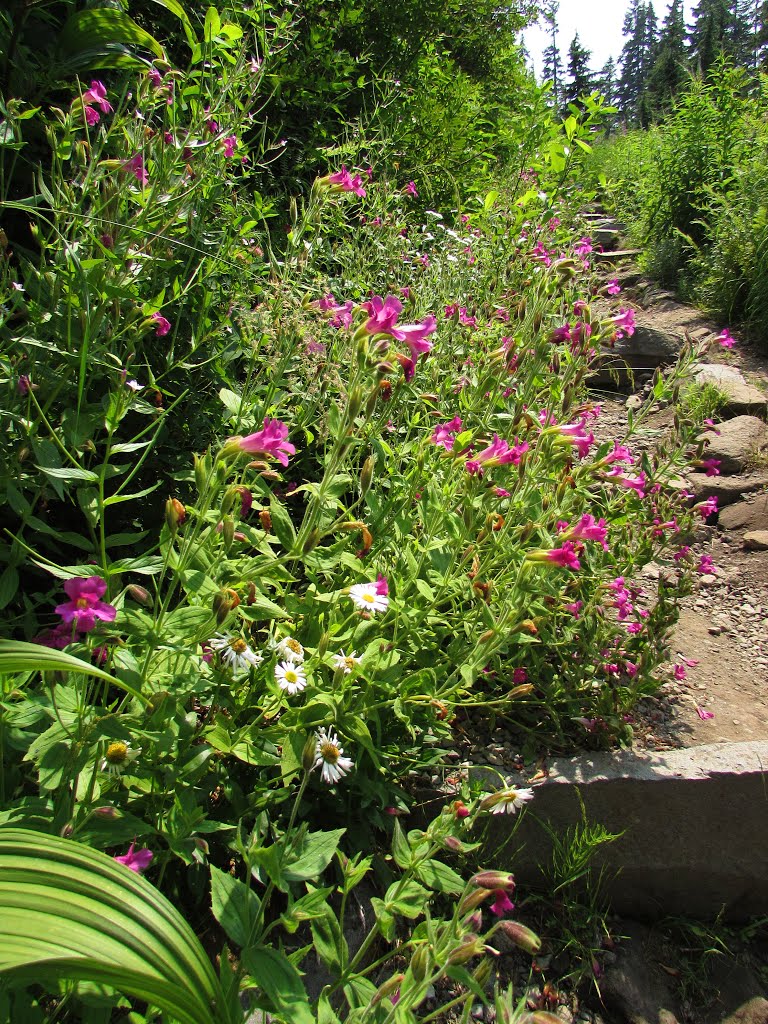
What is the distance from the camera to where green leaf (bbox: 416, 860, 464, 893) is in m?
1.45

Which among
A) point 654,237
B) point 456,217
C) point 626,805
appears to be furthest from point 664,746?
point 654,237

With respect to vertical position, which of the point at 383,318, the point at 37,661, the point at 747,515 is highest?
Result: the point at 383,318

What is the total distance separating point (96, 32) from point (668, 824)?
331 centimetres

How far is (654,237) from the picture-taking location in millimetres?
7941

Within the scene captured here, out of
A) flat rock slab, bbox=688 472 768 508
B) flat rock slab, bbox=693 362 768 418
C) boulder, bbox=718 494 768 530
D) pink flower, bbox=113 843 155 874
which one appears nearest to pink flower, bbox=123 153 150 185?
pink flower, bbox=113 843 155 874

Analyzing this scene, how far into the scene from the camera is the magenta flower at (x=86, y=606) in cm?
131

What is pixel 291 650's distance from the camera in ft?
5.15

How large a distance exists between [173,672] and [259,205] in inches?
83.6

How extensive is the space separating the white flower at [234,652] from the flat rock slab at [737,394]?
4.22m

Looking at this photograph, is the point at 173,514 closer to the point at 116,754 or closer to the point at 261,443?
the point at 261,443

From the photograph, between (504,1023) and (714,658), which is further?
(714,658)

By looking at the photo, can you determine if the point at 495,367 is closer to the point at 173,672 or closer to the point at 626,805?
the point at 173,672

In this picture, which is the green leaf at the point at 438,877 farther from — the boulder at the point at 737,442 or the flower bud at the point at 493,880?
the boulder at the point at 737,442

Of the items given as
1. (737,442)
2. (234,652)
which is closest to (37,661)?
(234,652)
